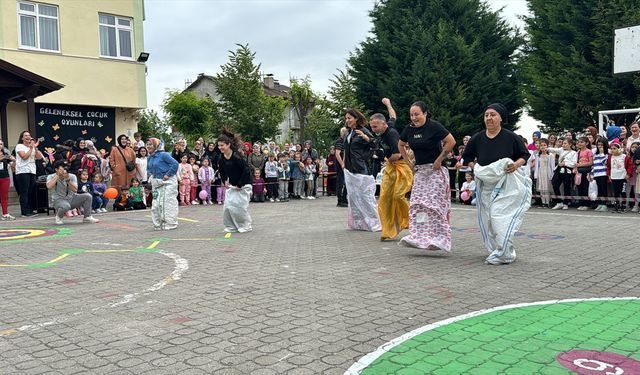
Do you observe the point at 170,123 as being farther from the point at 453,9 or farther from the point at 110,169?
the point at 110,169

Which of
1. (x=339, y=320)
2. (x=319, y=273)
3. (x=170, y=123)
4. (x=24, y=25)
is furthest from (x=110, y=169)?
(x=170, y=123)

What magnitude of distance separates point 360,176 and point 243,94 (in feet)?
100

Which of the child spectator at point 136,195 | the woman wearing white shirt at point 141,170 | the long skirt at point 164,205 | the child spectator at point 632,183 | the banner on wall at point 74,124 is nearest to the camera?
the long skirt at point 164,205

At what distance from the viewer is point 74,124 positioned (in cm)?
2486

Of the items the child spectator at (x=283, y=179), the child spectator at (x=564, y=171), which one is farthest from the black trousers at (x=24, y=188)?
the child spectator at (x=564, y=171)

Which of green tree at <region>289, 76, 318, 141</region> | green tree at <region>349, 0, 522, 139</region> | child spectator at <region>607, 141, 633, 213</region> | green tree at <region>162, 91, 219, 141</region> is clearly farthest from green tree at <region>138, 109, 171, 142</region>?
child spectator at <region>607, 141, 633, 213</region>

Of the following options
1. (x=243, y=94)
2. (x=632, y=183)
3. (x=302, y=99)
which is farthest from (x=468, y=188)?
(x=302, y=99)

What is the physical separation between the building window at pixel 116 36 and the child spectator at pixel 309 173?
10757mm

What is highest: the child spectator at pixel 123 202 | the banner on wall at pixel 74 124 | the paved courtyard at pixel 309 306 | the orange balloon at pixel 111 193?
the banner on wall at pixel 74 124

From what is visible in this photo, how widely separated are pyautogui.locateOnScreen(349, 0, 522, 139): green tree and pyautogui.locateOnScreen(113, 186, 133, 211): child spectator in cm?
1722

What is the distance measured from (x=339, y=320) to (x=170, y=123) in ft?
174

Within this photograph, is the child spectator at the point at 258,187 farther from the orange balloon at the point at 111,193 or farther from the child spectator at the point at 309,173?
the orange balloon at the point at 111,193

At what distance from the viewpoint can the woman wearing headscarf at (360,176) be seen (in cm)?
1098

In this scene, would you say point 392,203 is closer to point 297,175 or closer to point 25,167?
point 25,167
